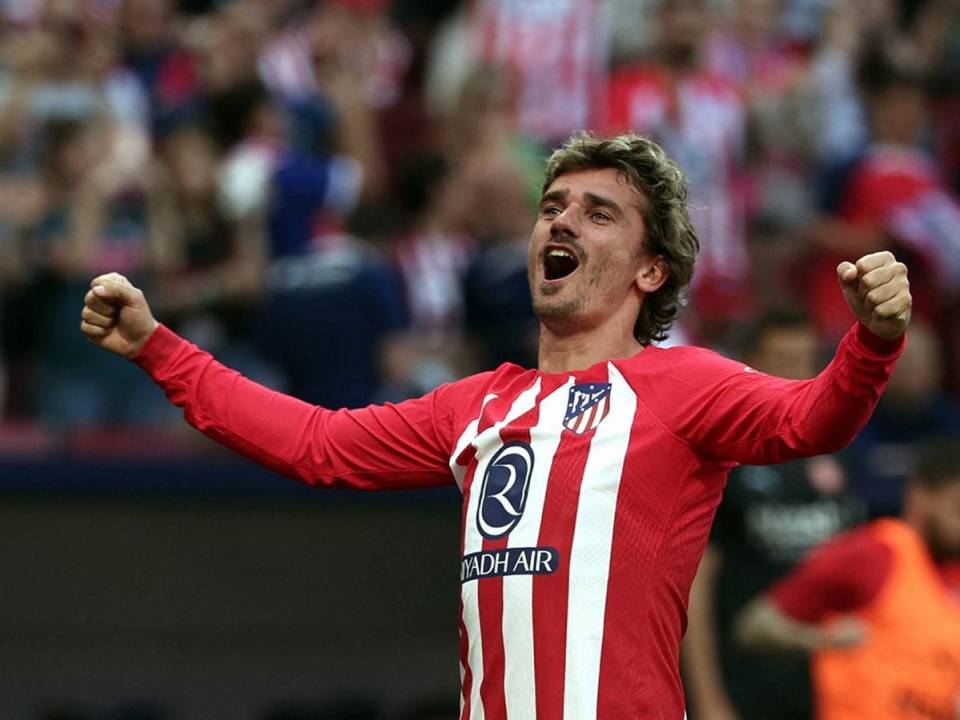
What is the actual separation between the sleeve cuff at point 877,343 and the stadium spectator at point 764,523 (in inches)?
137

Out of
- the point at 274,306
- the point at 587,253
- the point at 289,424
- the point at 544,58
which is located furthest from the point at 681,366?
the point at 544,58

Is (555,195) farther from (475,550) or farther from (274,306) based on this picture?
(274,306)

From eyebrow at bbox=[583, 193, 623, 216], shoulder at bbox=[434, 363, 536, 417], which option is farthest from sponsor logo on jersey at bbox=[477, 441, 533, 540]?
eyebrow at bbox=[583, 193, 623, 216]

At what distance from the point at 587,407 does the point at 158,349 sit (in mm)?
1072

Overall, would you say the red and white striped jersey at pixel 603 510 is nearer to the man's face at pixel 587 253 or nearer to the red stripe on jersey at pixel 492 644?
the red stripe on jersey at pixel 492 644

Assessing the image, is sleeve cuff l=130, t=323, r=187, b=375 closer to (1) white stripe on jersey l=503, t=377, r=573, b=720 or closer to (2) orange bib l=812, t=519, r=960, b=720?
(1) white stripe on jersey l=503, t=377, r=573, b=720

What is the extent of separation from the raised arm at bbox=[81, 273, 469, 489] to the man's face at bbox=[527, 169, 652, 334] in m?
0.40

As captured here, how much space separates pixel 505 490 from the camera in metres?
4.40

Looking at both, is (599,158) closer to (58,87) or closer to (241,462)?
(241,462)

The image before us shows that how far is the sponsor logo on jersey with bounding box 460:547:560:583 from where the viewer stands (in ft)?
14.1

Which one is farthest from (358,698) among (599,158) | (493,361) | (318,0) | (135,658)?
(599,158)

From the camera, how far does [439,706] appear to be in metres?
9.12

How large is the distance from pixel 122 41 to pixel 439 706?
3.89 meters

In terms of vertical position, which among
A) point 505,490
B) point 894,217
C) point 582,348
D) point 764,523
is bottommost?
point 505,490
